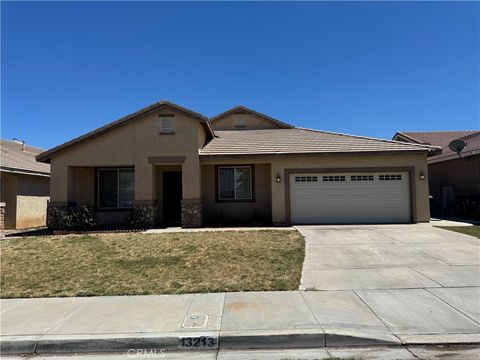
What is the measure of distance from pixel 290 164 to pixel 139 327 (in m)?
11.1

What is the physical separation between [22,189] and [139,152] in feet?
22.0

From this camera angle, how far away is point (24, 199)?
17.3 metres

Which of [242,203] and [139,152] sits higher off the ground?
[139,152]

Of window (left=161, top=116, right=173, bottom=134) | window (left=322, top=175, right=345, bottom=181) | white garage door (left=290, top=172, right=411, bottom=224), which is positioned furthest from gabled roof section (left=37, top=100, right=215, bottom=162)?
window (left=322, top=175, right=345, bottom=181)

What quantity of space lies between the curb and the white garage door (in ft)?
33.9

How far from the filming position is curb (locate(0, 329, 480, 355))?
473 cm

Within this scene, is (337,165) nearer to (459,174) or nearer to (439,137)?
(459,174)

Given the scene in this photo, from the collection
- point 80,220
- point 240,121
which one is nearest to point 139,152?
point 80,220

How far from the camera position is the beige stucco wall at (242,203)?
53.2 ft

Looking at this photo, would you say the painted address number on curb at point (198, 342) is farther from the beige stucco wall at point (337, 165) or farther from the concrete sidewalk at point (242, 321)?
the beige stucco wall at point (337, 165)

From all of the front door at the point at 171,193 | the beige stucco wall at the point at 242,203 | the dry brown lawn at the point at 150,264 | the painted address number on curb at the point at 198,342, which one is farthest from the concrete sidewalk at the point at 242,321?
the front door at the point at 171,193

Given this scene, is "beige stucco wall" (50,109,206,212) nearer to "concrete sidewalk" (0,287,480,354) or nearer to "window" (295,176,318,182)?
"window" (295,176,318,182)

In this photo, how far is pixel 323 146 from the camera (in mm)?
15719

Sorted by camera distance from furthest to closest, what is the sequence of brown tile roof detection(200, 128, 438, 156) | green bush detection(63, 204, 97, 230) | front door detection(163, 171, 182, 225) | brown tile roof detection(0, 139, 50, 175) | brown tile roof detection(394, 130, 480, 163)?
brown tile roof detection(394, 130, 480, 163) → front door detection(163, 171, 182, 225) → brown tile roof detection(0, 139, 50, 175) → brown tile roof detection(200, 128, 438, 156) → green bush detection(63, 204, 97, 230)
